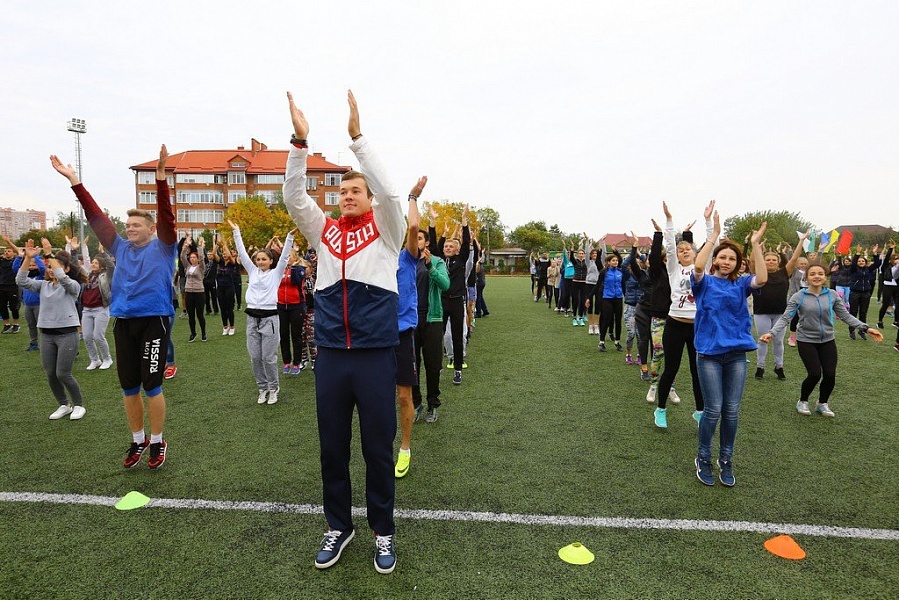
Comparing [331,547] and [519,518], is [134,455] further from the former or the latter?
[519,518]

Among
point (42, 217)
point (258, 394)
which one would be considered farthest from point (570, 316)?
point (42, 217)

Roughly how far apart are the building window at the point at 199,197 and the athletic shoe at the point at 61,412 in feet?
253

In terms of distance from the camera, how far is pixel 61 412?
6.05 m

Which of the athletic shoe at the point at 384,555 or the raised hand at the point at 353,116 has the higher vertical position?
the raised hand at the point at 353,116

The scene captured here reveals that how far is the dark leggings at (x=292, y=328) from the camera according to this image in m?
8.03

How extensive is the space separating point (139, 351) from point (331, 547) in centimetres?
257

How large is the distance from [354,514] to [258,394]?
3.85m

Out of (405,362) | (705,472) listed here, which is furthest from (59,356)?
(705,472)

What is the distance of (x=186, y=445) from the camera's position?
5191 millimetres

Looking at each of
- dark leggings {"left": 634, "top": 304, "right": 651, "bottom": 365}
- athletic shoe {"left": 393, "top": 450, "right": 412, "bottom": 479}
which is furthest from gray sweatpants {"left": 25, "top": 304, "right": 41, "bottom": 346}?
dark leggings {"left": 634, "top": 304, "right": 651, "bottom": 365}

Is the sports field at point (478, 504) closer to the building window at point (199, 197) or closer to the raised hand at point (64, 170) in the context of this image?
the raised hand at point (64, 170)

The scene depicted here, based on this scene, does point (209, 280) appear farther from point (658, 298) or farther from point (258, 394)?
point (658, 298)

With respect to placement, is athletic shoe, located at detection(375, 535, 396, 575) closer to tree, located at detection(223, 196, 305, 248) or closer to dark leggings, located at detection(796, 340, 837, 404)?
dark leggings, located at detection(796, 340, 837, 404)

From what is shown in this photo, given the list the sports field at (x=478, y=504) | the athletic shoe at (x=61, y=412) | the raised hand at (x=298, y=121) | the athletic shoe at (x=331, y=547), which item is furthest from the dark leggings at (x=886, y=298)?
the athletic shoe at (x=61, y=412)
